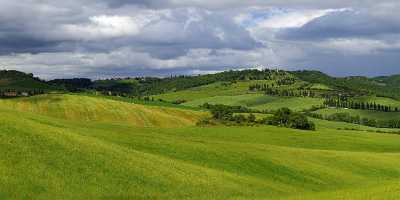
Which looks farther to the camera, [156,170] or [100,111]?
[100,111]

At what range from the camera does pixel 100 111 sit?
183 m

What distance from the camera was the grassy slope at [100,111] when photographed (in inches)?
6880

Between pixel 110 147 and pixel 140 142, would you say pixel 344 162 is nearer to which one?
pixel 140 142

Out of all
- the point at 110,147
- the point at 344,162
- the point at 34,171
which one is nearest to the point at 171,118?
the point at 344,162

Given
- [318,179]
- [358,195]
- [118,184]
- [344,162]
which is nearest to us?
[358,195]

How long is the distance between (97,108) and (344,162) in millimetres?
111632

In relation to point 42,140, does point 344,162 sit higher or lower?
lower

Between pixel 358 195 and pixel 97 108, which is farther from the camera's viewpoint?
pixel 97 108

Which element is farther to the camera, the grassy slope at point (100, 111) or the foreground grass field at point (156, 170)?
the grassy slope at point (100, 111)

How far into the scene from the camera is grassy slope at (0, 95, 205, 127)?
573ft

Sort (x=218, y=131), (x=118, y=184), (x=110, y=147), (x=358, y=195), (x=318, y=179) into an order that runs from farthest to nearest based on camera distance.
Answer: (x=218, y=131) → (x=318, y=179) → (x=110, y=147) → (x=118, y=184) → (x=358, y=195)

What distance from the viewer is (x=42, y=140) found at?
169 feet

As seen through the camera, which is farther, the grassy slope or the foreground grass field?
the grassy slope

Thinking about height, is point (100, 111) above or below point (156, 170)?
below
